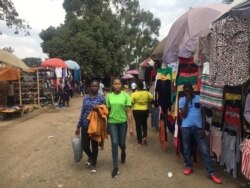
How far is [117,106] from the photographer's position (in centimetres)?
762

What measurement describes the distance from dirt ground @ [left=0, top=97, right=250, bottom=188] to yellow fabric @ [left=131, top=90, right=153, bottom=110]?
1054 mm

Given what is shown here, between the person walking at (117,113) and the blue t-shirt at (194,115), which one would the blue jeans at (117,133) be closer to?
the person walking at (117,113)

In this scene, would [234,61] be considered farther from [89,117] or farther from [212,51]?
[89,117]

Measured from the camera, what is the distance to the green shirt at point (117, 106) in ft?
24.9

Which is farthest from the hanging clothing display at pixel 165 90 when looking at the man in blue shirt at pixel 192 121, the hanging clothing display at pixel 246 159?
the hanging clothing display at pixel 246 159

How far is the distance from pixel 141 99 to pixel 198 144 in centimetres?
318

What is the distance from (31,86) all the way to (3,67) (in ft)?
16.1

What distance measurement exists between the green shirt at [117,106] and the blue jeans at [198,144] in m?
1.25

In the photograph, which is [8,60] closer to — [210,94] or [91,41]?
[210,94]

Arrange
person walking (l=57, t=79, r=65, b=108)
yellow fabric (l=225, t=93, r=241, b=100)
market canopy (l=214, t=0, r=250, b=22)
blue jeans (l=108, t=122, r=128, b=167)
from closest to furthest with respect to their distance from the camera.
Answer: market canopy (l=214, t=0, r=250, b=22) → yellow fabric (l=225, t=93, r=241, b=100) → blue jeans (l=108, t=122, r=128, b=167) → person walking (l=57, t=79, r=65, b=108)

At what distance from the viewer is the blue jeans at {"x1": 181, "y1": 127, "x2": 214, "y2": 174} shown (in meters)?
6.94

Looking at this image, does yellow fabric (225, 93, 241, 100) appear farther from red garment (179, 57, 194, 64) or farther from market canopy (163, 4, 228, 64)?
red garment (179, 57, 194, 64)

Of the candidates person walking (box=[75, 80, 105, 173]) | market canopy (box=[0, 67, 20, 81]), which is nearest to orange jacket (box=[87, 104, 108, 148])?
person walking (box=[75, 80, 105, 173])

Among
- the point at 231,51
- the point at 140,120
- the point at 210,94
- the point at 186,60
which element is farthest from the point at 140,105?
the point at 231,51
